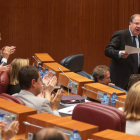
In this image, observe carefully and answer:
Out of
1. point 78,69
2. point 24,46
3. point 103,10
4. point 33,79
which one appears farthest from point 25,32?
point 33,79

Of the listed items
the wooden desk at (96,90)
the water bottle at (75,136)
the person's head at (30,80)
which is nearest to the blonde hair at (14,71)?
the wooden desk at (96,90)

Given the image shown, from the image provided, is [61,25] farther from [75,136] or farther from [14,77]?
[75,136]

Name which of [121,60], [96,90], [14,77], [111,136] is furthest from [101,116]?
[121,60]

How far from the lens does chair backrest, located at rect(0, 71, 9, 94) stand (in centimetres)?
350

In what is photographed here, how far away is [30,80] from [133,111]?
0.98 meters

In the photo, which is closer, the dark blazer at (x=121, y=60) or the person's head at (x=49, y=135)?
the person's head at (x=49, y=135)

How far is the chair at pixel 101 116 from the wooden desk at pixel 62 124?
18 centimetres

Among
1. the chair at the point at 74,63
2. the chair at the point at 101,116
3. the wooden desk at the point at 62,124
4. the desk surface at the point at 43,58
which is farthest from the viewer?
the desk surface at the point at 43,58

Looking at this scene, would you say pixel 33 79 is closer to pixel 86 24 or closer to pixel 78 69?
pixel 78 69

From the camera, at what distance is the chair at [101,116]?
1.88 meters

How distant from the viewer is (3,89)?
3514 millimetres

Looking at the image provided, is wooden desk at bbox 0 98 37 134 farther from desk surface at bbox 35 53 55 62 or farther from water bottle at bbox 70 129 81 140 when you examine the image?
desk surface at bbox 35 53 55 62

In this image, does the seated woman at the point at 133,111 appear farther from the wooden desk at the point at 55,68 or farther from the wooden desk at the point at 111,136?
the wooden desk at the point at 55,68

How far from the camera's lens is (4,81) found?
3520 millimetres
